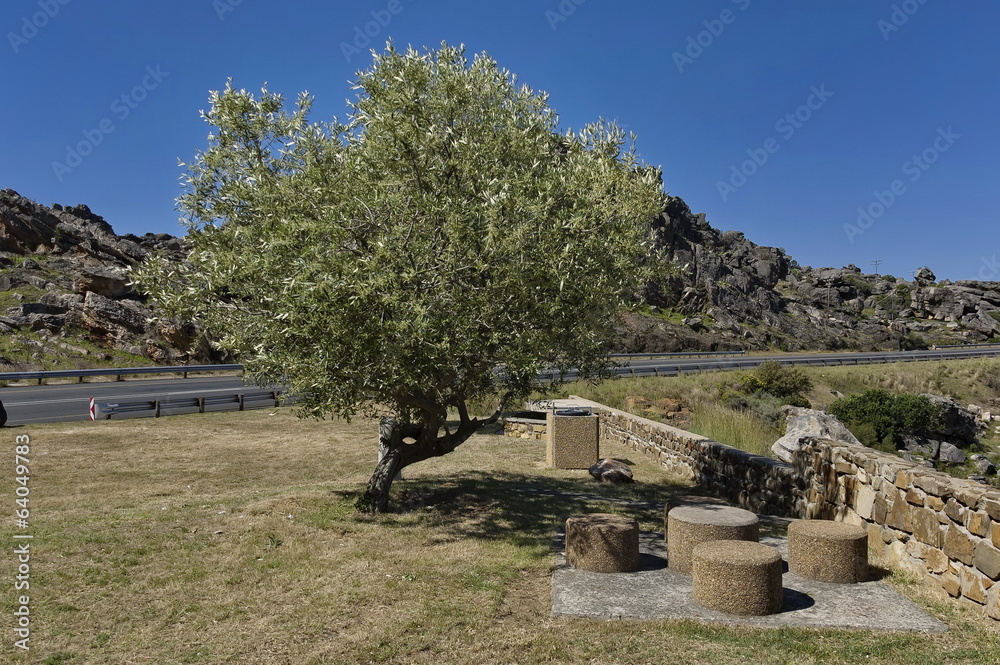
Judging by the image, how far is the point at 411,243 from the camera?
8312 mm

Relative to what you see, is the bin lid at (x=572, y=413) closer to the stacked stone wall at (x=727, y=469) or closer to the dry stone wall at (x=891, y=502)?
the stacked stone wall at (x=727, y=469)

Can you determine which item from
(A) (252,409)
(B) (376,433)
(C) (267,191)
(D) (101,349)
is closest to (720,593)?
(C) (267,191)

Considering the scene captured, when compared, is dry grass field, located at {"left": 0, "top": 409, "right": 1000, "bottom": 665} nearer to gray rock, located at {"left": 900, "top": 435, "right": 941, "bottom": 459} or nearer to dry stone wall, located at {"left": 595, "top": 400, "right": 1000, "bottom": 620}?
dry stone wall, located at {"left": 595, "top": 400, "right": 1000, "bottom": 620}

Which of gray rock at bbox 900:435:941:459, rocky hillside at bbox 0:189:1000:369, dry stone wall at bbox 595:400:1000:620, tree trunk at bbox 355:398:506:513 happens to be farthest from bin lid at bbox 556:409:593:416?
gray rock at bbox 900:435:941:459

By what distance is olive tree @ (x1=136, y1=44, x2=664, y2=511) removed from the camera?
26.7 feet

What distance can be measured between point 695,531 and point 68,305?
43344 mm

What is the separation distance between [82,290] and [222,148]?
39.0 m

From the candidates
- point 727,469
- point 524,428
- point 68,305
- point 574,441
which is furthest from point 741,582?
point 68,305

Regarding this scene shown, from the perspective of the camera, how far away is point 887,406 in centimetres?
2739

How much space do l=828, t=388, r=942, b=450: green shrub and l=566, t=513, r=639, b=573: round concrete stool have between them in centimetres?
2177

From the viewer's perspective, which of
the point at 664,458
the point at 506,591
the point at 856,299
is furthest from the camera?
the point at 856,299

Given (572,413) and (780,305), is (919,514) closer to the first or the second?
(572,413)

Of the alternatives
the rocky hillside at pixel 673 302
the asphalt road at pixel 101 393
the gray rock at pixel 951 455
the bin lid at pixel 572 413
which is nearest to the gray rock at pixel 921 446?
the gray rock at pixel 951 455

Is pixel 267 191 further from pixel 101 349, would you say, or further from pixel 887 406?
pixel 101 349
